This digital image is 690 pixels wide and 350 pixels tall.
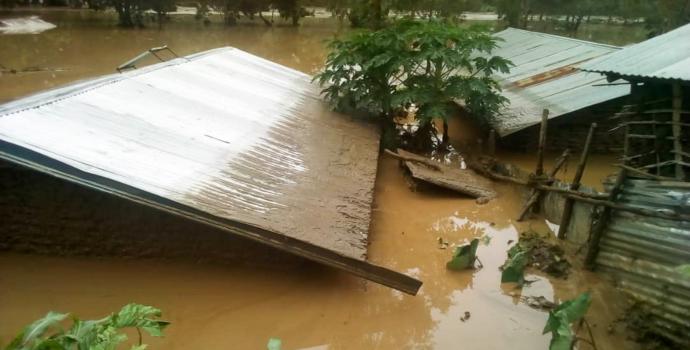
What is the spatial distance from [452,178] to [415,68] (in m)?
2.11

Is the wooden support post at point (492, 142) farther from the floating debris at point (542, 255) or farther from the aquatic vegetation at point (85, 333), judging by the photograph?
the aquatic vegetation at point (85, 333)

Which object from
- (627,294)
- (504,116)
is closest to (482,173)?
(504,116)

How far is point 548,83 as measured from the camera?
399 inches

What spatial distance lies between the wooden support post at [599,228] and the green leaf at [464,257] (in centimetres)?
119

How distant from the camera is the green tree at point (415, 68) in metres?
7.91

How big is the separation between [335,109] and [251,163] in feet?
11.7

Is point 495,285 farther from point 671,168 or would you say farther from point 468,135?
point 468,135

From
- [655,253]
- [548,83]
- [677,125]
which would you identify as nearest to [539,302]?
[655,253]

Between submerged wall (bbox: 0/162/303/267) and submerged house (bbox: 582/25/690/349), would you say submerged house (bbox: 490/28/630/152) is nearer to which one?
submerged house (bbox: 582/25/690/349)

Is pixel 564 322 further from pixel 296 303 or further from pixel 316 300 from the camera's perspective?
pixel 296 303

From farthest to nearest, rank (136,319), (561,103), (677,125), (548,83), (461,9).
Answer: (461,9) → (548,83) → (561,103) → (677,125) → (136,319)

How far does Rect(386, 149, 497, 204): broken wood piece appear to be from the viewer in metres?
7.39

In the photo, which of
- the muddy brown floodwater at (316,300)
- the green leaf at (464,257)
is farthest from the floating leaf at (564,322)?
the green leaf at (464,257)

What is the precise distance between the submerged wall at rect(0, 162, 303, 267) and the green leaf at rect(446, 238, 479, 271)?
1783mm
